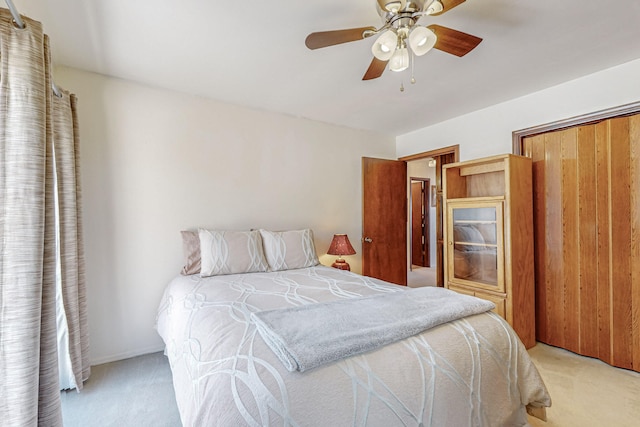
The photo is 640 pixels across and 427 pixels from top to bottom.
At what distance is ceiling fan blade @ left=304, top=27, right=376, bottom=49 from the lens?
145 cm

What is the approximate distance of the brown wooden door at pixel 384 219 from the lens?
12.6 ft

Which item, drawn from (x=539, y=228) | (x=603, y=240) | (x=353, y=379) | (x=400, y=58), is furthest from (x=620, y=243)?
(x=353, y=379)

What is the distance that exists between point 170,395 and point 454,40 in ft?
9.24

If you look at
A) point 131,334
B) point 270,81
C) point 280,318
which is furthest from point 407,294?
point 131,334

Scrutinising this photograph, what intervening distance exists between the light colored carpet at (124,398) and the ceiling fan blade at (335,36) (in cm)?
230

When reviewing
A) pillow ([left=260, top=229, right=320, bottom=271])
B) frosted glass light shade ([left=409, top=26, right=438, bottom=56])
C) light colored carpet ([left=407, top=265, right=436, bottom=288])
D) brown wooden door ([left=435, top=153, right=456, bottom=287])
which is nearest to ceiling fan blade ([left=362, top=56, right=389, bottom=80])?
frosted glass light shade ([left=409, top=26, right=438, bottom=56])

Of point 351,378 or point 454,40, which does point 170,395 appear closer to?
point 351,378

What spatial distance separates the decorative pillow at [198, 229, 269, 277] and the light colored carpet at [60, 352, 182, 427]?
84 centimetres

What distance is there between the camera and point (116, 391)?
197 centimetres

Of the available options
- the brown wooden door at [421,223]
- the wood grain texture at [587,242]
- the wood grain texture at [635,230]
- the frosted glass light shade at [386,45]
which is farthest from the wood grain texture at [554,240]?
the brown wooden door at [421,223]

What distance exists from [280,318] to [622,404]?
2.33m

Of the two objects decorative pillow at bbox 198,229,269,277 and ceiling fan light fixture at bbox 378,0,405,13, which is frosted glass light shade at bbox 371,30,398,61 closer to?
ceiling fan light fixture at bbox 378,0,405,13

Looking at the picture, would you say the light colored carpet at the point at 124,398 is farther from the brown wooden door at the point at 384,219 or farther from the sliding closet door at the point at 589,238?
the sliding closet door at the point at 589,238

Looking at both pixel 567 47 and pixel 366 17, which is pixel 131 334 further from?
pixel 567 47
